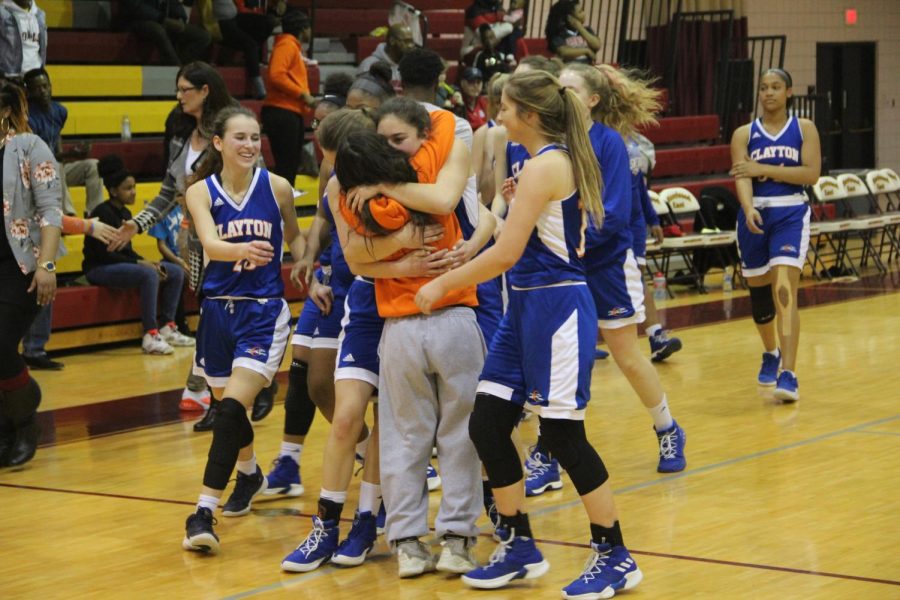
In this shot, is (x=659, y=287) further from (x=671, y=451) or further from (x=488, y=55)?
Answer: (x=671, y=451)

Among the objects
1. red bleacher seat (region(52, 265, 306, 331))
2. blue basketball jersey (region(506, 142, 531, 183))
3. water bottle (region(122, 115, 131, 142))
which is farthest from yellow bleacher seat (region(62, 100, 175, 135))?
blue basketball jersey (region(506, 142, 531, 183))

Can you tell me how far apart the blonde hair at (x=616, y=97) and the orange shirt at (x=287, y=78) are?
18.0 ft

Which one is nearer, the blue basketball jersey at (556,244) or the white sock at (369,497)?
the blue basketball jersey at (556,244)

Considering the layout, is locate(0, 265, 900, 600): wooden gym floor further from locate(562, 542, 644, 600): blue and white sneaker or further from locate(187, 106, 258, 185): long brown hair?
locate(187, 106, 258, 185): long brown hair

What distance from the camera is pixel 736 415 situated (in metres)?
6.68

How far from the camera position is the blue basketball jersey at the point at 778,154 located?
278 inches

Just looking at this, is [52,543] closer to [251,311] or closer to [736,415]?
[251,311]

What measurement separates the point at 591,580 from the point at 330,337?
1.46 meters

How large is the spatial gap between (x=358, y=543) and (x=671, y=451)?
5.53 ft

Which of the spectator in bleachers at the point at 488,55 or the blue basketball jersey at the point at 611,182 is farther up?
the spectator in bleachers at the point at 488,55

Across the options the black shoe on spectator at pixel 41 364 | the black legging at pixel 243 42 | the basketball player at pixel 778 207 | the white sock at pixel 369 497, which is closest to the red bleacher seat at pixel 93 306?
the black shoe on spectator at pixel 41 364

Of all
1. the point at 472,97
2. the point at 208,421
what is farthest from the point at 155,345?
the point at 472,97

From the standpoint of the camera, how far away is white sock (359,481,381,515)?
4.40 m

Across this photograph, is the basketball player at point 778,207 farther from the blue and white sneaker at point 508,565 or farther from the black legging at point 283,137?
the black legging at point 283,137
